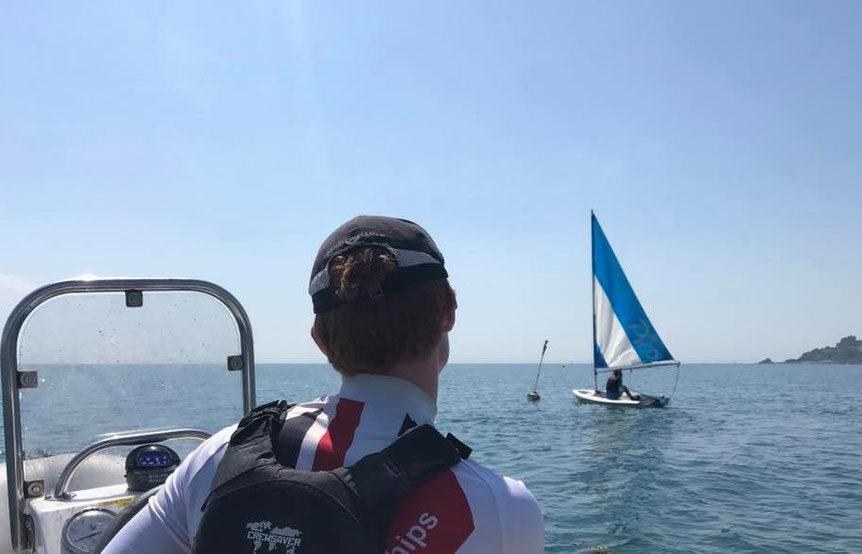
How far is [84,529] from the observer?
2600 millimetres

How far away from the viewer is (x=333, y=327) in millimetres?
1371

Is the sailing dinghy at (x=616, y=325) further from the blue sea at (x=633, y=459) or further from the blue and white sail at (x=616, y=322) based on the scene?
the blue sea at (x=633, y=459)

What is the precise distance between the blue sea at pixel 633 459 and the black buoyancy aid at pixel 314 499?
2138mm

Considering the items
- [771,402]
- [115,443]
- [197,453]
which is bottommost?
[771,402]

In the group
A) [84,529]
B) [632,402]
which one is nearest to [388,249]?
[84,529]

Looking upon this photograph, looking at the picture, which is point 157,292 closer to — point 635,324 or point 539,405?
point 635,324

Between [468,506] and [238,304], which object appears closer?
[468,506]

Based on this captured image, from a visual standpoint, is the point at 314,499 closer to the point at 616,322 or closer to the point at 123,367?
the point at 123,367

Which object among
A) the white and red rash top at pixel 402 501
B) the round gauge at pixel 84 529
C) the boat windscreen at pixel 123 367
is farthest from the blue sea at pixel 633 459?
the white and red rash top at pixel 402 501

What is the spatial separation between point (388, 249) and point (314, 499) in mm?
483

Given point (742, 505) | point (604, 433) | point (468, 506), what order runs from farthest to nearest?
point (604, 433)
point (742, 505)
point (468, 506)

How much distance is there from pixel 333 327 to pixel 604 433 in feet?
72.0

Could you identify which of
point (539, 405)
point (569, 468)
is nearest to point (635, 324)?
Result: point (539, 405)

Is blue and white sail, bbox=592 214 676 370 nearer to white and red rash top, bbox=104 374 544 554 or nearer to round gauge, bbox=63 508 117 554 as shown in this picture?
round gauge, bbox=63 508 117 554
